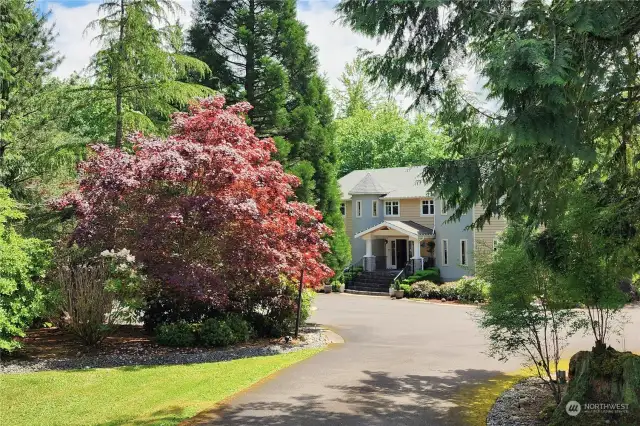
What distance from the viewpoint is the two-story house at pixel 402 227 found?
30141 millimetres

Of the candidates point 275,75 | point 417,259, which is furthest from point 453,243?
point 275,75

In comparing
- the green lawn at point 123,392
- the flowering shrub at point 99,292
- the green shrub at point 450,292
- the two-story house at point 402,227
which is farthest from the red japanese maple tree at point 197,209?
the two-story house at point 402,227

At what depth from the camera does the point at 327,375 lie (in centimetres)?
1091

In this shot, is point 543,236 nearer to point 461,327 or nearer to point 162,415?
point 162,415

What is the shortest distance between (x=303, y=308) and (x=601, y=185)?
10120 millimetres

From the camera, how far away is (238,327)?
1407cm

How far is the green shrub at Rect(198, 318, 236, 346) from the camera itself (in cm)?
1338

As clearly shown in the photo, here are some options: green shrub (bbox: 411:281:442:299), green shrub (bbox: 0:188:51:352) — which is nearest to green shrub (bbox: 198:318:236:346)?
green shrub (bbox: 0:188:51:352)

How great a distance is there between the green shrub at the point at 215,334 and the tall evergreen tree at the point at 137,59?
18.9ft

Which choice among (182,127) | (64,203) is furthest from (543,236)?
(64,203)

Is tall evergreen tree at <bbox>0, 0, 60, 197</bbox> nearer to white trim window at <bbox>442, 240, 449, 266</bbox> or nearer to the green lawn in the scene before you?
the green lawn

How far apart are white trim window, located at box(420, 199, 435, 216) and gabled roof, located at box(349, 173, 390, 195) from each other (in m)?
2.76

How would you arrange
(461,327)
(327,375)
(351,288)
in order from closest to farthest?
(327,375)
(461,327)
(351,288)

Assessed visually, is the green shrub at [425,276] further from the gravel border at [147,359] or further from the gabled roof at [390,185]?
the gravel border at [147,359]
